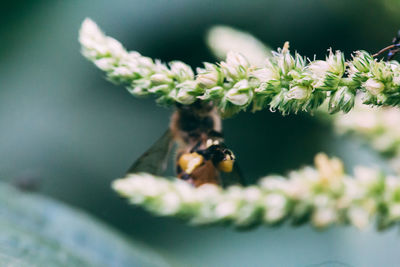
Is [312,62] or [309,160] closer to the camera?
[312,62]

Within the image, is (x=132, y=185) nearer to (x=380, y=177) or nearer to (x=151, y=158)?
(x=380, y=177)

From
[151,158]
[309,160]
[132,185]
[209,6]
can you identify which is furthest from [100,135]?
[132,185]

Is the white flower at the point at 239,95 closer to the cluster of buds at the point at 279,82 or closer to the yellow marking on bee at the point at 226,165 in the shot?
the cluster of buds at the point at 279,82

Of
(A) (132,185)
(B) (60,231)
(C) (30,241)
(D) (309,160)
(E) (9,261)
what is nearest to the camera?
(A) (132,185)

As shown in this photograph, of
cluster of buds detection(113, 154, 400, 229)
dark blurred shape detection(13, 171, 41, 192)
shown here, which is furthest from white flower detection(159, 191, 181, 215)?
dark blurred shape detection(13, 171, 41, 192)

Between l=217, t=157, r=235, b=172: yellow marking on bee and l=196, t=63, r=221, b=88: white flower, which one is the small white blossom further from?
l=217, t=157, r=235, b=172: yellow marking on bee

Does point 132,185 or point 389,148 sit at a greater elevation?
point 389,148

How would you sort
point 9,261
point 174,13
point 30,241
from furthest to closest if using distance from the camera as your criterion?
point 174,13
point 30,241
point 9,261
